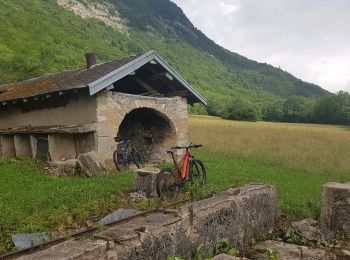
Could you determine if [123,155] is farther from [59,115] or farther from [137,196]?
[137,196]

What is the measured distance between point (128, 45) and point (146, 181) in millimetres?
87918

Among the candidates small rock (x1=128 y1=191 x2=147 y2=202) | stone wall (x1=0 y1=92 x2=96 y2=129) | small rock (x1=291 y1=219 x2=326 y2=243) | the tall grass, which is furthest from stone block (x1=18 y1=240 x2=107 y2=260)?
the tall grass

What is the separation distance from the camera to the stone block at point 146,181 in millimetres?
9250

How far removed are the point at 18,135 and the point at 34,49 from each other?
4859 centimetres

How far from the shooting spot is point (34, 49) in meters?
60.4

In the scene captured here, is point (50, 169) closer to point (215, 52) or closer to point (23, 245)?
point (23, 245)

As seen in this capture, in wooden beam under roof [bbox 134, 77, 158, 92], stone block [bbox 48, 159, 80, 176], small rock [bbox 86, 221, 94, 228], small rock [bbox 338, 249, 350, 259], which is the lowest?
small rock [bbox 338, 249, 350, 259]

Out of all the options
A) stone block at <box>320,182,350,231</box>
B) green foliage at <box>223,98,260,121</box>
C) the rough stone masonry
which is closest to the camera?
the rough stone masonry

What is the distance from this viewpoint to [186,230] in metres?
5.80

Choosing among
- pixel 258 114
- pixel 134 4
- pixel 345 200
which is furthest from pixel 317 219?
pixel 134 4

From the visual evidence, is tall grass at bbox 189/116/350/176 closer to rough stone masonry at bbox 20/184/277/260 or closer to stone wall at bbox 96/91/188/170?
stone wall at bbox 96/91/188/170

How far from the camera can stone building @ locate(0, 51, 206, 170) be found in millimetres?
13086

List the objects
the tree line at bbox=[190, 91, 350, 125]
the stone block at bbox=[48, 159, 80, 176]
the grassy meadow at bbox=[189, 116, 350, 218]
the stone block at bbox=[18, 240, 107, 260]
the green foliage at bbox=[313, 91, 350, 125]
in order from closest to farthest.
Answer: the stone block at bbox=[18, 240, 107, 260] → the grassy meadow at bbox=[189, 116, 350, 218] → the stone block at bbox=[48, 159, 80, 176] → the tree line at bbox=[190, 91, 350, 125] → the green foliage at bbox=[313, 91, 350, 125]

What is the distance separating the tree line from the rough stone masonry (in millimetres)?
59791
